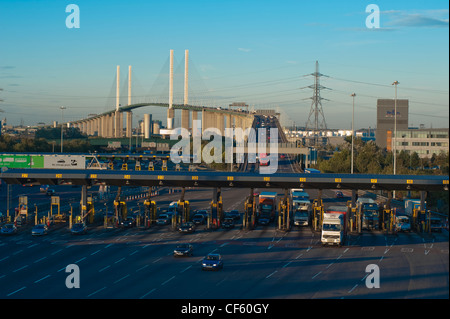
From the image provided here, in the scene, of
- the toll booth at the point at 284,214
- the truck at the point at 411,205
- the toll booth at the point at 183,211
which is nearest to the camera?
the toll booth at the point at 284,214

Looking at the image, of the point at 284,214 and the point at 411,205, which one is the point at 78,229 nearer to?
the point at 284,214

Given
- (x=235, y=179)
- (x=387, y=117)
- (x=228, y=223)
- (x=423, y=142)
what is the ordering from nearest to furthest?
(x=235, y=179) → (x=228, y=223) → (x=423, y=142) → (x=387, y=117)

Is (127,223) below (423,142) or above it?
below

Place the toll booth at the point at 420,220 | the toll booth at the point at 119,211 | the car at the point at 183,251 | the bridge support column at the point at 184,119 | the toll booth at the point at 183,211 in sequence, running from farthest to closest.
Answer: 1. the bridge support column at the point at 184,119
2. the toll booth at the point at 183,211
3. the toll booth at the point at 119,211
4. the toll booth at the point at 420,220
5. the car at the point at 183,251

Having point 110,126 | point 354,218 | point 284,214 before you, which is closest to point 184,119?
point 110,126

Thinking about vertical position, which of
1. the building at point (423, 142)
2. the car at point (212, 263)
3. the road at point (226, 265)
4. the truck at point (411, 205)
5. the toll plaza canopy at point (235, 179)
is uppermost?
the building at point (423, 142)

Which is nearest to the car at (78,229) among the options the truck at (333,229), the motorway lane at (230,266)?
the motorway lane at (230,266)

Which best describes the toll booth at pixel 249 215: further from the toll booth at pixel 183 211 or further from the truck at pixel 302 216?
the toll booth at pixel 183 211
